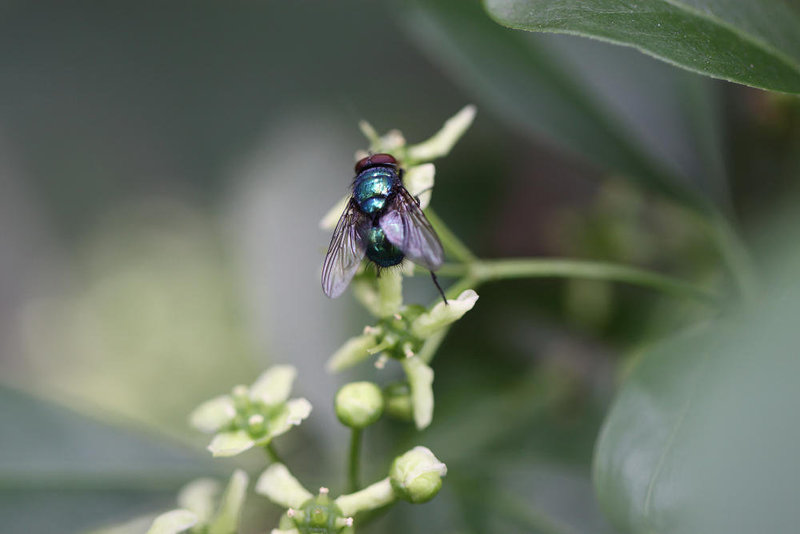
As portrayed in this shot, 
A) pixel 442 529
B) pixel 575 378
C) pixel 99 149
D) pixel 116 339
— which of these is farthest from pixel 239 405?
pixel 99 149

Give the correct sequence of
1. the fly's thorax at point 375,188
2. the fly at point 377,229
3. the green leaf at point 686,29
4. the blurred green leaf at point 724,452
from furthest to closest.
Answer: the fly's thorax at point 375,188, the fly at point 377,229, the green leaf at point 686,29, the blurred green leaf at point 724,452

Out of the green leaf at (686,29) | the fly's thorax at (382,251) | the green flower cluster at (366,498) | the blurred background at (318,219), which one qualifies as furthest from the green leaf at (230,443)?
the green leaf at (686,29)

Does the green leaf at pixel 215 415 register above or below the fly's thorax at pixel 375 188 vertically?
below

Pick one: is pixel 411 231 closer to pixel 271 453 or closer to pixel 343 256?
pixel 343 256

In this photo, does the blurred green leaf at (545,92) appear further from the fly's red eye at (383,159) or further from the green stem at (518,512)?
the green stem at (518,512)

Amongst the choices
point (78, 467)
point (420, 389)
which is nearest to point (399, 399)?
point (420, 389)

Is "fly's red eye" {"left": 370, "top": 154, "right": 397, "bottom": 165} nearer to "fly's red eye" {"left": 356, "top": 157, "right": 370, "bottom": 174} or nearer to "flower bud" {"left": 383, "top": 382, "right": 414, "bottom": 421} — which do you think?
"fly's red eye" {"left": 356, "top": 157, "right": 370, "bottom": 174}
